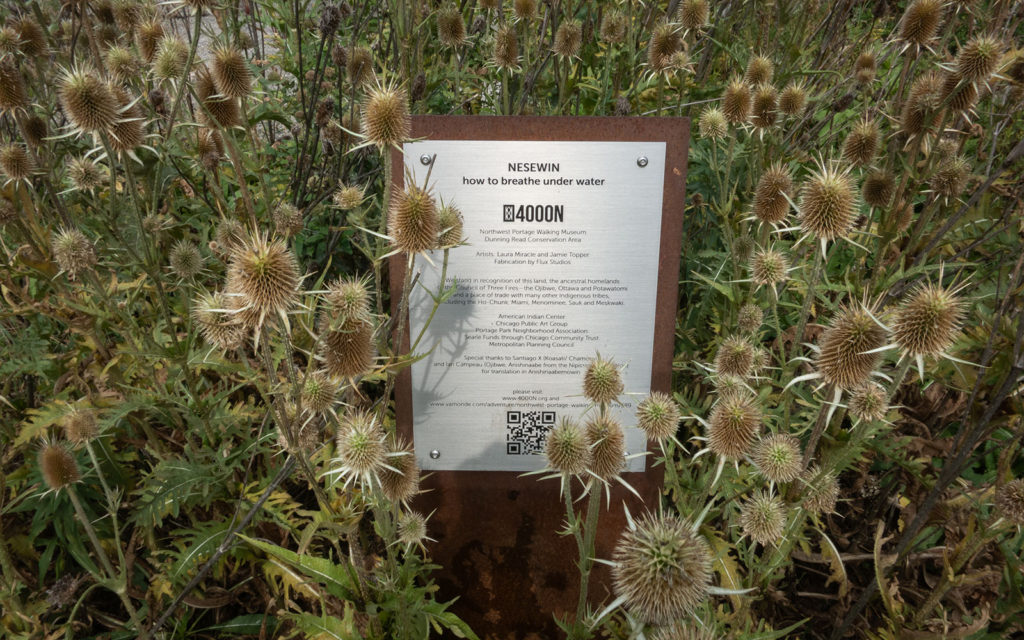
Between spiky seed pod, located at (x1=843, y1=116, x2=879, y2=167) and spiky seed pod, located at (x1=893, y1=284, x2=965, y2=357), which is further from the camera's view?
spiky seed pod, located at (x1=843, y1=116, x2=879, y2=167)

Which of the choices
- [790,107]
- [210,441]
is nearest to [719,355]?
[790,107]

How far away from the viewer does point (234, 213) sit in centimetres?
326

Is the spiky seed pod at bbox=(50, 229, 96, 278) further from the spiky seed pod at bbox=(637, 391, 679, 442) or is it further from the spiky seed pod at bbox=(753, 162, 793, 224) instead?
the spiky seed pod at bbox=(753, 162, 793, 224)

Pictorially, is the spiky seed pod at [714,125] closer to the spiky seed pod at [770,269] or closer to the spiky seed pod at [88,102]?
the spiky seed pod at [770,269]

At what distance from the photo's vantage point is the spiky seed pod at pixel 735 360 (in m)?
2.35

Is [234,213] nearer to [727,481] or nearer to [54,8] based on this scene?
[727,481]

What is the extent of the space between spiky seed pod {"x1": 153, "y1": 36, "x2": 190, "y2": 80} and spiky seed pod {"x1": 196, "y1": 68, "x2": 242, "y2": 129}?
0.02 m

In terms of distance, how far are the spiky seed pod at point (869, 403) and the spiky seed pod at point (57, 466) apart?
269 cm

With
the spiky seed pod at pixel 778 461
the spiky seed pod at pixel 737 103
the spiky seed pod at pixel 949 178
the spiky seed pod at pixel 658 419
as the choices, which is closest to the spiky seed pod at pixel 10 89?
the spiky seed pod at pixel 658 419

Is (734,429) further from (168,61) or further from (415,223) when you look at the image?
(168,61)

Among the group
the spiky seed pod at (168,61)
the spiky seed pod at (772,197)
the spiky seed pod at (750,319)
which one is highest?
the spiky seed pod at (168,61)

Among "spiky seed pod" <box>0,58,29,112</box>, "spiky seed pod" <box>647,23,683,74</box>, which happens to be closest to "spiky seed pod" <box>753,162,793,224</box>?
"spiky seed pod" <box>647,23,683,74</box>

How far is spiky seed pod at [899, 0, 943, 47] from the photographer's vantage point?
3170 mm

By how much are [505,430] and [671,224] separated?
118cm
